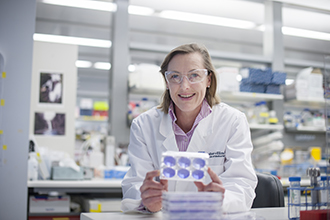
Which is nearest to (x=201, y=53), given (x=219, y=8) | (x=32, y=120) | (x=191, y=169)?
(x=191, y=169)

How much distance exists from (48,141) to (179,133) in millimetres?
2113

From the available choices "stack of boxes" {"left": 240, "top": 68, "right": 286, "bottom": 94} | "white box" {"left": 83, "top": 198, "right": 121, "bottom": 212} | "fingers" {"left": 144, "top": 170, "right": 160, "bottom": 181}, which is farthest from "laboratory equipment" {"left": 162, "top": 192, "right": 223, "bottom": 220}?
"stack of boxes" {"left": 240, "top": 68, "right": 286, "bottom": 94}

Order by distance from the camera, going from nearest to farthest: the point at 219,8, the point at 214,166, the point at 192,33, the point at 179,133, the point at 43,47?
the point at 214,166 → the point at 179,133 → the point at 43,47 → the point at 219,8 → the point at 192,33

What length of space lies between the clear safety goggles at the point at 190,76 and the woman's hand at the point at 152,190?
0.61m

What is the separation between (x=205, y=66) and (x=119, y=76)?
77.7 inches

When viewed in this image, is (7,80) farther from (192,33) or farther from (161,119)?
(192,33)

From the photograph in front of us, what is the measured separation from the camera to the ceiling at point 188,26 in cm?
536

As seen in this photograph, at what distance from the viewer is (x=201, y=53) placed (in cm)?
172

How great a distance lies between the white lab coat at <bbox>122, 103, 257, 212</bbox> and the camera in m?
1.48

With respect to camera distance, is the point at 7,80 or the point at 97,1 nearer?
the point at 7,80

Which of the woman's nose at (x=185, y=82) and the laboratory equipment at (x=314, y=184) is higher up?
the woman's nose at (x=185, y=82)

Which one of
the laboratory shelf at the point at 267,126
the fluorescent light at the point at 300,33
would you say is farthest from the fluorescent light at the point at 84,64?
the laboratory shelf at the point at 267,126

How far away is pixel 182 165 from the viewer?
100cm

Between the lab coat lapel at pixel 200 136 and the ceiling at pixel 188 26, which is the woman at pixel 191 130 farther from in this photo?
the ceiling at pixel 188 26
